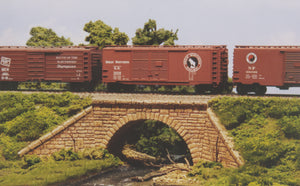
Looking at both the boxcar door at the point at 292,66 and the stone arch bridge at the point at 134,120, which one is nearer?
the stone arch bridge at the point at 134,120

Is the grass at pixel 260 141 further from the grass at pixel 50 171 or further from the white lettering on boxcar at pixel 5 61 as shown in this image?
the white lettering on boxcar at pixel 5 61

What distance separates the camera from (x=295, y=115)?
46.6 feet

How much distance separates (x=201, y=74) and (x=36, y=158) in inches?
416

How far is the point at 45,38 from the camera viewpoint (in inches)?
1348

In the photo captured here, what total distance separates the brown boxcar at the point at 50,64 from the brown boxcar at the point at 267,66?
31.1ft

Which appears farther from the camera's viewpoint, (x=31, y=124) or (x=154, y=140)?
(x=154, y=140)

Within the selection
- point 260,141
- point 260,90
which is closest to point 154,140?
point 260,90

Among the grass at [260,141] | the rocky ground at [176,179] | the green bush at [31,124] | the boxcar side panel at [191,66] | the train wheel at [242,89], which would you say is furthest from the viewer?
the train wheel at [242,89]

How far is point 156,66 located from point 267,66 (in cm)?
A: 672

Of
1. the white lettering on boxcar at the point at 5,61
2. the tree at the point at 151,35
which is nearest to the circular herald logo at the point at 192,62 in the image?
the tree at the point at 151,35

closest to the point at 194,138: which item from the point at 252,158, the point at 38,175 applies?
the point at 252,158

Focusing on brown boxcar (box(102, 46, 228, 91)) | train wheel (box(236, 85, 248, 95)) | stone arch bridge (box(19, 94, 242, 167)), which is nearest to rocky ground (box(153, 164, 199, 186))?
stone arch bridge (box(19, 94, 242, 167))

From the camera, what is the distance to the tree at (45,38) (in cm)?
3362

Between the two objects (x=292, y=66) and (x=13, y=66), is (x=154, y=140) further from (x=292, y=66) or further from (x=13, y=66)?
(x=13, y=66)
